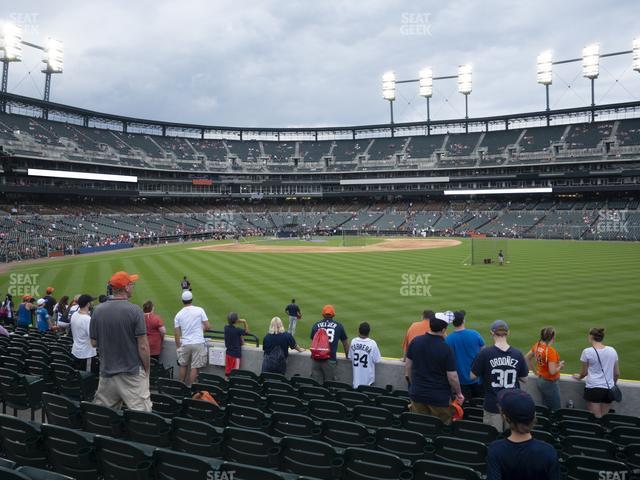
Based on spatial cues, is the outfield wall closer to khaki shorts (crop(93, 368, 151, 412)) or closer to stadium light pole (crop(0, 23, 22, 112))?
khaki shorts (crop(93, 368, 151, 412))

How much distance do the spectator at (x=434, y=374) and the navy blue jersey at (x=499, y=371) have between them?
49 centimetres

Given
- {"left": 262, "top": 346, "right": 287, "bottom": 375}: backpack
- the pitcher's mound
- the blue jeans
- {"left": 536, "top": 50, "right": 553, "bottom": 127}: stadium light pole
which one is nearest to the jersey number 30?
the blue jeans

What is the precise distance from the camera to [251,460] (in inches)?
203

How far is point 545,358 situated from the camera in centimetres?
845

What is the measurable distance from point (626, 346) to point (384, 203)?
9107 cm

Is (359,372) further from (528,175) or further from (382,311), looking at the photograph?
(528,175)

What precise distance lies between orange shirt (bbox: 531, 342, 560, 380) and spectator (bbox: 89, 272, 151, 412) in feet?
23.0

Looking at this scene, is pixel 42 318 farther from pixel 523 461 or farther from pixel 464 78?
pixel 464 78

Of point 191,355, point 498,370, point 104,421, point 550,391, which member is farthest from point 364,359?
point 104,421

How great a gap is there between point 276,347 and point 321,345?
1.04m

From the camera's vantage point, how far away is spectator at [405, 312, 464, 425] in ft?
21.0

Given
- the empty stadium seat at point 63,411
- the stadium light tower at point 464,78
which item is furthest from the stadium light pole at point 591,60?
the empty stadium seat at point 63,411

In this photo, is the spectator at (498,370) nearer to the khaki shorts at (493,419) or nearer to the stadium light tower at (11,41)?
the khaki shorts at (493,419)

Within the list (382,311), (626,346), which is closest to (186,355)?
(382,311)
